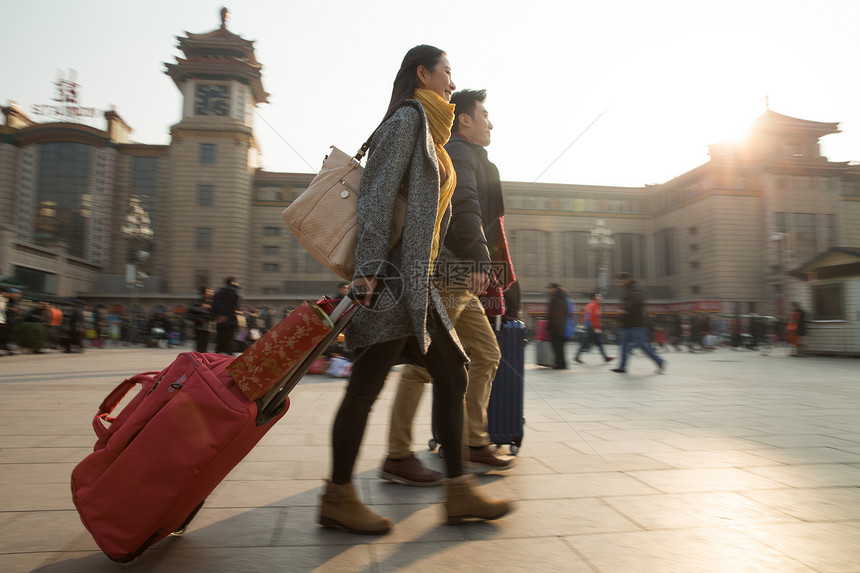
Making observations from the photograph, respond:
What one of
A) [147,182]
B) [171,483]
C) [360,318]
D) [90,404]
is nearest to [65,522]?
[171,483]

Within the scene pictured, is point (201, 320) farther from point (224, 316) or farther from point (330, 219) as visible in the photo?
point (330, 219)

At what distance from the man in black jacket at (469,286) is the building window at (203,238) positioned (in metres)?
42.7

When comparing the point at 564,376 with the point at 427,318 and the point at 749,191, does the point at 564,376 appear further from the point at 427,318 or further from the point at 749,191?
the point at 749,191

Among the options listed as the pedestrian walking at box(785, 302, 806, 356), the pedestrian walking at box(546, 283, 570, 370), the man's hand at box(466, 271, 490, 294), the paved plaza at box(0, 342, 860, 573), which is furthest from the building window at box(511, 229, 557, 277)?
the man's hand at box(466, 271, 490, 294)

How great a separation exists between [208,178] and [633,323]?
39.7 m

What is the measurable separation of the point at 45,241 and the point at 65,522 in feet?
165

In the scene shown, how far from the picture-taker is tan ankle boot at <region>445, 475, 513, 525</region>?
77.4 inches

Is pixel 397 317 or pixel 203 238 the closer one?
pixel 397 317

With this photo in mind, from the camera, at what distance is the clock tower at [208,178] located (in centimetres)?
4184

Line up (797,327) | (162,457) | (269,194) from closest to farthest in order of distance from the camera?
(162,457), (797,327), (269,194)

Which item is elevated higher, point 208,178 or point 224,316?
point 208,178

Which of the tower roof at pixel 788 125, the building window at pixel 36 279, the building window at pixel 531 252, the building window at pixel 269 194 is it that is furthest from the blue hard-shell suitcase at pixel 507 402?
the tower roof at pixel 788 125

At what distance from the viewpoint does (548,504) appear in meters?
2.24

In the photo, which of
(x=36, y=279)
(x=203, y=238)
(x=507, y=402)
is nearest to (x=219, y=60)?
(x=203, y=238)
